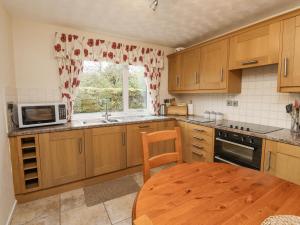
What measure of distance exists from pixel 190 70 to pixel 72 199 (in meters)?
2.59

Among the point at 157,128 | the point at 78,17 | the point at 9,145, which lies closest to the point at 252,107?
the point at 157,128

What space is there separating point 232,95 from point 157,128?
1289 mm

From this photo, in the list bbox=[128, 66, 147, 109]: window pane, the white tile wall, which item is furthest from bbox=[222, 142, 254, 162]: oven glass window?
bbox=[128, 66, 147, 109]: window pane

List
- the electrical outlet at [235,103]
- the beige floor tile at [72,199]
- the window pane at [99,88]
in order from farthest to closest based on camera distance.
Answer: the window pane at [99,88] < the electrical outlet at [235,103] < the beige floor tile at [72,199]

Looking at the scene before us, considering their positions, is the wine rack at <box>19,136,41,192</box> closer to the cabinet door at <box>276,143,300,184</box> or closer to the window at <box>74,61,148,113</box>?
the window at <box>74,61,148,113</box>

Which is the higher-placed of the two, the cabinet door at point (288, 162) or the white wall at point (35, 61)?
the white wall at point (35, 61)

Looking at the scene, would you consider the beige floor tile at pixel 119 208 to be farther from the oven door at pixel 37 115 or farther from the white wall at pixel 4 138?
the oven door at pixel 37 115

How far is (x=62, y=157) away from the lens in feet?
7.30

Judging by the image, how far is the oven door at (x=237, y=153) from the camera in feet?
6.34

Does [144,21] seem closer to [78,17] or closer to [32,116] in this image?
[78,17]

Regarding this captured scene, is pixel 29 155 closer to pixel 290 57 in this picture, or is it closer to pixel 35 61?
pixel 35 61

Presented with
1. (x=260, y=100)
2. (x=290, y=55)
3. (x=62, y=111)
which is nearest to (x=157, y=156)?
(x=62, y=111)

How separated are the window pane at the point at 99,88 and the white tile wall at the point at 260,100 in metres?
1.79

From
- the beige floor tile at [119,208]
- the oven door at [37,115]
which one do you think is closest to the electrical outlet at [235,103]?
the beige floor tile at [119,208]
